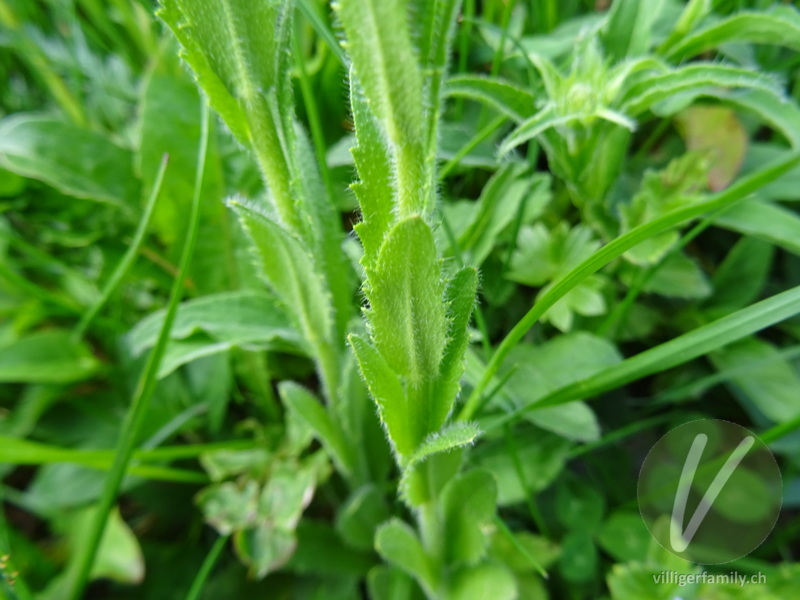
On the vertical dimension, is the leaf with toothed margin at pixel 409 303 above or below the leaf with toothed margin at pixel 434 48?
below

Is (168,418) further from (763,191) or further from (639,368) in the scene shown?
(763,191)

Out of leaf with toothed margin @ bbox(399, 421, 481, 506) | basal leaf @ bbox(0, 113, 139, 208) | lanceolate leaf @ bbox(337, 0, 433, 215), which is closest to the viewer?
lanceolate leaf @ bbox(337, 0, 433, 215)

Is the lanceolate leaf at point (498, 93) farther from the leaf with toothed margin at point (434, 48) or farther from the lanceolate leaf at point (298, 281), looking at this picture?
the lanceolate leaf at point (298, 281)

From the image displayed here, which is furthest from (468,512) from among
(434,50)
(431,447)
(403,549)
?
(434,50)

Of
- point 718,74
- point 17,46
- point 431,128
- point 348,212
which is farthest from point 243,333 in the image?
point 17,46

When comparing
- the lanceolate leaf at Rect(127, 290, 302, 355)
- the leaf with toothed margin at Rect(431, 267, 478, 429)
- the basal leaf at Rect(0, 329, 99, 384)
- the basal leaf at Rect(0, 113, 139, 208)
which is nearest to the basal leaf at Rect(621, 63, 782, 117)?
the leaf with toothed margin at Rect(431, 267, 478, 429)
